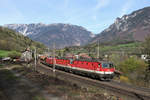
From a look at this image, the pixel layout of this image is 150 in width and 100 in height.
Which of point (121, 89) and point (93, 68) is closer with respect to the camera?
point (121, 89)

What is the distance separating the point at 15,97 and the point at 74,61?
22979mm

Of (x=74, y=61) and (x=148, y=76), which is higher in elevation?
(x=74, y=61)

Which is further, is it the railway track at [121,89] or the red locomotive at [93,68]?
the red locomotive at [93,68]

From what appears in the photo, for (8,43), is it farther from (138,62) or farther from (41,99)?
(41,99)

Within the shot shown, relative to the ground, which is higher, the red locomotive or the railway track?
the red locomotive

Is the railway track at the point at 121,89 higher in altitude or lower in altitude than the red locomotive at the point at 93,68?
lower

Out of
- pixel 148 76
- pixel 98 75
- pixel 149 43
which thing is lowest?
pixel 148 76

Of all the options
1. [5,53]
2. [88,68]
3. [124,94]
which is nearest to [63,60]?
[88,68]

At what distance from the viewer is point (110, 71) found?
28469 millimetres

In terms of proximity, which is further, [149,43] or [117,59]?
[117,59]

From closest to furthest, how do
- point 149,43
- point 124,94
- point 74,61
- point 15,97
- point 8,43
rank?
point 15,97 < point 124,94 < point 74,61 < point 149,43 < point 8,43

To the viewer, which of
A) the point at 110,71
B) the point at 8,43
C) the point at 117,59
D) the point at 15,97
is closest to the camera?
the point at 15,97

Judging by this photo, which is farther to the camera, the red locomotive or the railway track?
the red locomotive

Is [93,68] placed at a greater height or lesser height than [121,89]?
greater
